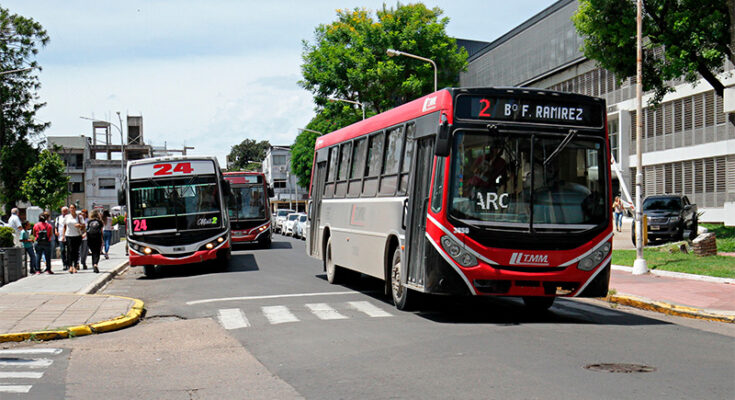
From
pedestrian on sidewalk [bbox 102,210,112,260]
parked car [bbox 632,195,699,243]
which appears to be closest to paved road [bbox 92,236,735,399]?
pedestrian on sidewalk [bbox 102,210,112,260]

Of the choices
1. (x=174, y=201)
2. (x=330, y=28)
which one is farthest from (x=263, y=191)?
(x=330, y=28)

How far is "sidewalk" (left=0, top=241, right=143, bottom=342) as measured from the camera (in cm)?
1083

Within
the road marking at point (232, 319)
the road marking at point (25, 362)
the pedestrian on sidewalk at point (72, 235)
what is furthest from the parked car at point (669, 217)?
the road marking at point (25, 362)

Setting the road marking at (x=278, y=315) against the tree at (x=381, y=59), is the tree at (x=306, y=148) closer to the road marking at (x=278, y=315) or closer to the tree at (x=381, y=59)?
the tree at (x=381, y=59)

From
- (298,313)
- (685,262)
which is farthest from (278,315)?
(685,262)

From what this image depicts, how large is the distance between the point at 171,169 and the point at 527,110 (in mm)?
12500

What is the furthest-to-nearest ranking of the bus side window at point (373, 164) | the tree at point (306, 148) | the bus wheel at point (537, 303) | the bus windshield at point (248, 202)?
1. the tree at point (306, 148)
2. the bus windshield at point (248, 202)
3. the bus side window at point (373, 164)
4. the bus wheel at point (537, 303)

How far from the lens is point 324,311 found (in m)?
12.5

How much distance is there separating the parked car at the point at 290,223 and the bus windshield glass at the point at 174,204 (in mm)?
26959

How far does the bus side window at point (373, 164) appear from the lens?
13664 millimetres

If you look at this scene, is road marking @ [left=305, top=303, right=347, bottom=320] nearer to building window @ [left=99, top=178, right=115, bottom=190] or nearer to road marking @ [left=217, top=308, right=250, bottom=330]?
road marking @ [left=217, top=308, right=250, bottom=330]

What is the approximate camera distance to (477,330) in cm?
1009

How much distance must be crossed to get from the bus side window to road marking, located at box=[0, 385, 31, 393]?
745 centimetres

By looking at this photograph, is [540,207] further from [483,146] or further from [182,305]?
[182,305]
